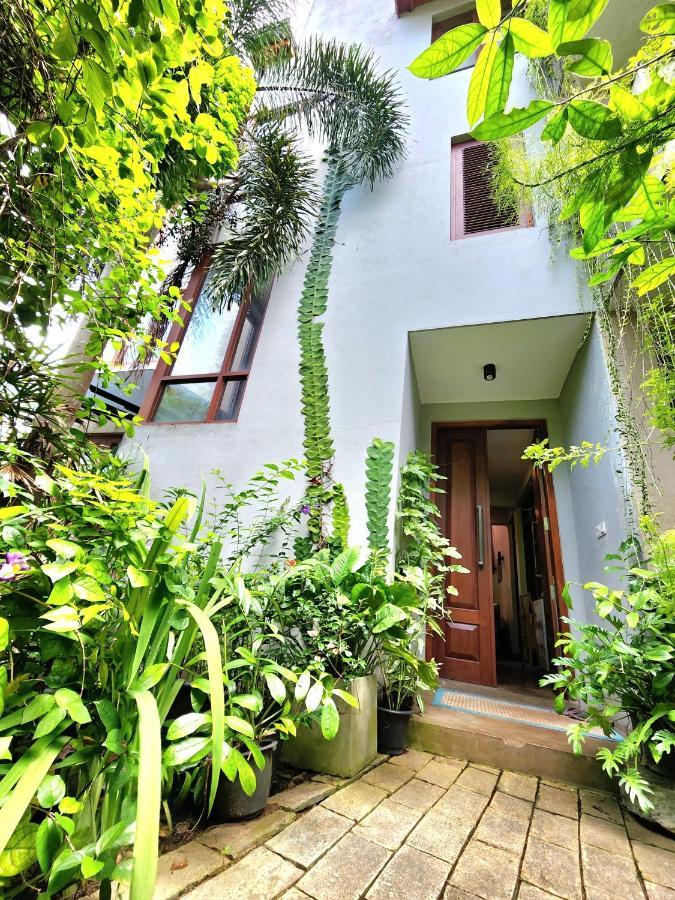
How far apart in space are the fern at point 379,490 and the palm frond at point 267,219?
1.99 m

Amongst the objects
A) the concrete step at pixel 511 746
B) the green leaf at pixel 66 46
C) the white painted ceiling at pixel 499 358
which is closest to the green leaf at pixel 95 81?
the green leaf at pixel 66 46

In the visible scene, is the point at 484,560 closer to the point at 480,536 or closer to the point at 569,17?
the point at 480,536

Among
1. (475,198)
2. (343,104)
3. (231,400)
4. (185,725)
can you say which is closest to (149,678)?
(185,725)

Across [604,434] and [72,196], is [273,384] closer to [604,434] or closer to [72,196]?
[72,196]

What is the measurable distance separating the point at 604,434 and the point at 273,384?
2468mm

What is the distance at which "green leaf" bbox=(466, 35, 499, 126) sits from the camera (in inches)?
19.0

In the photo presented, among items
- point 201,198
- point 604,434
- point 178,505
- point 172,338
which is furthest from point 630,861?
point 172,338

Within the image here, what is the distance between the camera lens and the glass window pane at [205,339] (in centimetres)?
390

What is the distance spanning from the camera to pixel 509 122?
0.52m

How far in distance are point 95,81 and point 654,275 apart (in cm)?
108

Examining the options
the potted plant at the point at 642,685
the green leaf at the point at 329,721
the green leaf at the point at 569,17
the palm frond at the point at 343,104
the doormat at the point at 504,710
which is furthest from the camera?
the palm frond at the point at 343,104

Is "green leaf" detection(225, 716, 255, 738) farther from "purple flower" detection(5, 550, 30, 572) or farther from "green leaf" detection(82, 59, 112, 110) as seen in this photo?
"green leaf" detection(82, 59, 112, 110)

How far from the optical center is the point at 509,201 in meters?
3.26

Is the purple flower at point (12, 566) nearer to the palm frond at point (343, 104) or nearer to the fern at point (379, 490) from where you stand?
the fern at point (379, 490)
